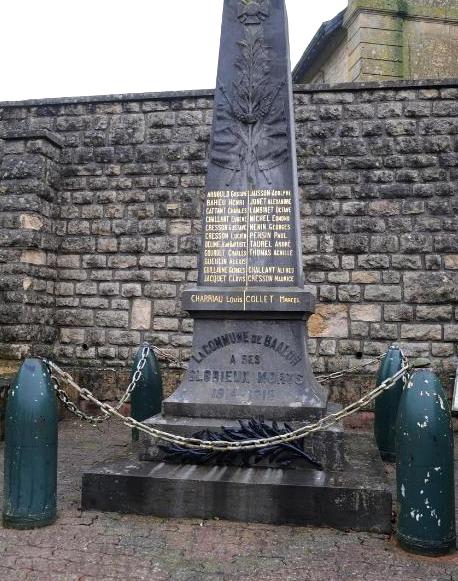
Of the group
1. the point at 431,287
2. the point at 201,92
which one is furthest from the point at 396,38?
the point at 431,287

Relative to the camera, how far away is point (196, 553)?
357 cm

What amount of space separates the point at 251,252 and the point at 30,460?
2532 millimetres

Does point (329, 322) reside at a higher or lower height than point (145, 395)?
higher

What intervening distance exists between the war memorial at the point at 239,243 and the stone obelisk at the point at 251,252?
0.01 m

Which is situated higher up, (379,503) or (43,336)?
Result: (43,336)

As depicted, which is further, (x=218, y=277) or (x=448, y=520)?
(x=218, y=277)

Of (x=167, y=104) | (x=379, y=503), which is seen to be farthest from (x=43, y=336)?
(x=379, y=503)

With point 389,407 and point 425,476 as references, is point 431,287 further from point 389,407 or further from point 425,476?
point 425,476

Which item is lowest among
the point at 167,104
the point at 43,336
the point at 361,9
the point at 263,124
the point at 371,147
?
the point at 43,336

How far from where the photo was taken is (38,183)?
8.75 meters

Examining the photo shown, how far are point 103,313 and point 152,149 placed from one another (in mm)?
2594

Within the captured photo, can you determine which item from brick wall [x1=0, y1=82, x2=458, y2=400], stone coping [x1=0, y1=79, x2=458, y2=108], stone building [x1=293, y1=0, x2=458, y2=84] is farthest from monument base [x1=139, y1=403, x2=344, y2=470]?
stone building [x1=293, y1=0, x2=458, y2=84]

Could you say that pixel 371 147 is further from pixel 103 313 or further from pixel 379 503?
pixel 379 503

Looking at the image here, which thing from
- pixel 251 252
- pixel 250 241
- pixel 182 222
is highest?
pixel 182 222
